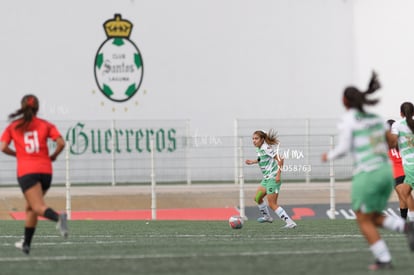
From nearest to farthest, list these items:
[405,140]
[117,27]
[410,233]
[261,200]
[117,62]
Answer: [410,233]
[405,140]
[261,200]
[117,62]
[117,27]

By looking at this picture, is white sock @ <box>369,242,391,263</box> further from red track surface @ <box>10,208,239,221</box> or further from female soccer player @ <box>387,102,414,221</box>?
red track surface @ <box>10,208,239,221</box>

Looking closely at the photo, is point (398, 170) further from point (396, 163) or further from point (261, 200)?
point (261, 200)

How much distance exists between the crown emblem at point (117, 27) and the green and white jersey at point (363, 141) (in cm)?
2201

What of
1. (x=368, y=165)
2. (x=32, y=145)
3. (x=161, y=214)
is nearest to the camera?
(x=368, y=165)

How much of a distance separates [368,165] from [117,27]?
22288 mm

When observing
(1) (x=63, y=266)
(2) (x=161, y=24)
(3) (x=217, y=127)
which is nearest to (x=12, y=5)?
(2) (x=161, y=24)

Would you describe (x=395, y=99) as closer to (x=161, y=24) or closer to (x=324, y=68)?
(x=324, y=68)

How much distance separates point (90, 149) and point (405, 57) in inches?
394

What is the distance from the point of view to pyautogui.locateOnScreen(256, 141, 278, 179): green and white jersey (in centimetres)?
2025

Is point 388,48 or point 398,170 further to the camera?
point 388,48

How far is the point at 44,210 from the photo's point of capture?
13664 mm

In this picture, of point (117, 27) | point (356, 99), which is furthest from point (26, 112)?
point (117, 27)

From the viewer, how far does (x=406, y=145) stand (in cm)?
1864

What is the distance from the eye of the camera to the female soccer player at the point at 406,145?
17.6m
